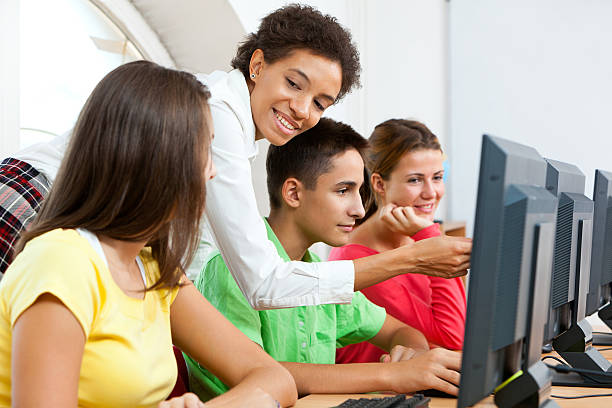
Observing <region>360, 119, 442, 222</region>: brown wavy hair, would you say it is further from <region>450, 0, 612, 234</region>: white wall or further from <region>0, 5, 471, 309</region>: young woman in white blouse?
<region>450, 0, 612, 234</region>: white wall

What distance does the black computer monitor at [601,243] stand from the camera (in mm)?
1468

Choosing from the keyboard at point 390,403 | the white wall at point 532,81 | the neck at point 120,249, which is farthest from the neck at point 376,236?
Result: the white wall at point 532,81

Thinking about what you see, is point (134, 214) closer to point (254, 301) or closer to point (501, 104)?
point (254, 301)

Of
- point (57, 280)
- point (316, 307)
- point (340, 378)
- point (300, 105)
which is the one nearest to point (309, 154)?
point (300, 105)

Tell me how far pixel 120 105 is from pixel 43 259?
235mm

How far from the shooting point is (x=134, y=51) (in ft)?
8.58

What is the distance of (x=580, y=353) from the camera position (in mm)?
1420

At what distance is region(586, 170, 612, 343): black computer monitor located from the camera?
1.47m

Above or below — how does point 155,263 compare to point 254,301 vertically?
above

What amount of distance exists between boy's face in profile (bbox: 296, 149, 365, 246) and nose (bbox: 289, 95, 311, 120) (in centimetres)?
22

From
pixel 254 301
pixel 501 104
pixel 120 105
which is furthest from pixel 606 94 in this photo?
pixel 120 105

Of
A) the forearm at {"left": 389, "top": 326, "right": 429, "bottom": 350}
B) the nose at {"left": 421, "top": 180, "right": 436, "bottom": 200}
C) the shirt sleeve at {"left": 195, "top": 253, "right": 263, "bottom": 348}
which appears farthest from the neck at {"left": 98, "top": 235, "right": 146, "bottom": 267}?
the nose at {"left": 421, "top": 180, "right": 436, "bottom": 200}

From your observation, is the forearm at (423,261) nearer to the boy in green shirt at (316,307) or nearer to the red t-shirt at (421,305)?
the boy in green shirt at (316,307)

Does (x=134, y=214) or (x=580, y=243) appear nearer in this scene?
(x=134, y=214)
